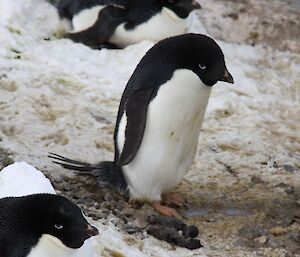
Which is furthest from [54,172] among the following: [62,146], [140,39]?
[140,39]

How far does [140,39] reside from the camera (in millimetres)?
5215

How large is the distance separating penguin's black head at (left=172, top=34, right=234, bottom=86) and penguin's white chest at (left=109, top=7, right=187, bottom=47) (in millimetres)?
1715

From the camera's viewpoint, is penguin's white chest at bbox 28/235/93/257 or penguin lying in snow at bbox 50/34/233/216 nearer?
penguin's white chest at bbox 28/235/93/257

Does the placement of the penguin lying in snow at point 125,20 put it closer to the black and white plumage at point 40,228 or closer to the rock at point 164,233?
the rock at point 164,233

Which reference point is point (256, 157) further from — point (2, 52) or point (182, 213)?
point (2, 52)

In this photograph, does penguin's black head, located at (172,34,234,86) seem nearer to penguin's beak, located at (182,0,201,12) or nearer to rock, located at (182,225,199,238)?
rock, located at (182,225,199,238)

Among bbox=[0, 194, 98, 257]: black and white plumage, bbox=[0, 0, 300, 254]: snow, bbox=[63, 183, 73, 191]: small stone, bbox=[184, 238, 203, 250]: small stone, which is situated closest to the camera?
bbox=[0, 194, 98, 257]: black and white plumage

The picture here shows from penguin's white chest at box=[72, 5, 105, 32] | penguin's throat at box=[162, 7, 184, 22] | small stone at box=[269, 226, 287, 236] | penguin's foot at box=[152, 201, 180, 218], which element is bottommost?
penguin's white chest at box=[72, 5, 105, 32]

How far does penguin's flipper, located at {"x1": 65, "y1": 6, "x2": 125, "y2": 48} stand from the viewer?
5145 mm

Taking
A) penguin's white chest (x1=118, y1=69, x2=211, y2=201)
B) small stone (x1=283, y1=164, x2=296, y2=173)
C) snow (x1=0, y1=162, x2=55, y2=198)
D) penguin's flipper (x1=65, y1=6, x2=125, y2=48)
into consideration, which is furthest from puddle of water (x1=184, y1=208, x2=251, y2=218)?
penguin's flipper (x1=65, y1=6, x2=125, y2=48)

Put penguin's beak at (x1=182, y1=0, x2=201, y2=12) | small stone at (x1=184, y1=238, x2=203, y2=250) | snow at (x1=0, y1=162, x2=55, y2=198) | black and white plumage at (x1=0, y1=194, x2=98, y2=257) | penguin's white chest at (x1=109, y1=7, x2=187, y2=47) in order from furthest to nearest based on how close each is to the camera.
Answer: penguin's white chest at (x1=109, y1=7, x2=187, y2=47), penguin's beak at (x1=182, y1=0, x2=201, y2=12), small stone at (x1=184, y1=238, x2=203, y2=250), snow at (x1=0, y1=162, x2=55, y2=198), black and white plumage at (x1=0, y1=194, x2=98, y2=257)

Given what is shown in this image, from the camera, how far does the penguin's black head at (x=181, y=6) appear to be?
511cm

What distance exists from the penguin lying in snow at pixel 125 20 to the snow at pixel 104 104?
11 cm

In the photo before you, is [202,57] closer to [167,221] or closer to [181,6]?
[167,221]
